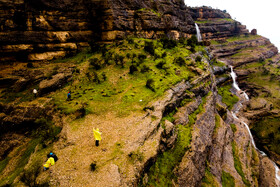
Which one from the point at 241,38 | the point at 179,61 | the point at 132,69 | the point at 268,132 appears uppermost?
the point at 241,38

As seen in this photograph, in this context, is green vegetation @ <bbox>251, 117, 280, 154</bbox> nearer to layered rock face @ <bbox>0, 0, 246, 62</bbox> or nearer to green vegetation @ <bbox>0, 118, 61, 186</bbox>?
layered rock face @ <bbox>0, 0, 246, 62</bbox>

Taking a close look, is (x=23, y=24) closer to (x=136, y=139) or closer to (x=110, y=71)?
(x=110, y=71)

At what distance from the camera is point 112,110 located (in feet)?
56.2

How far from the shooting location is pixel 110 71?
25.3 meters

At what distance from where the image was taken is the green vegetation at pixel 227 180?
1901 centimetres

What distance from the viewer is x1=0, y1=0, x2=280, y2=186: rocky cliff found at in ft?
39.6

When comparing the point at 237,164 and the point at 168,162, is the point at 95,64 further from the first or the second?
the point at 237,164

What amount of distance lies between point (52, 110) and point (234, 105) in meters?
57.6

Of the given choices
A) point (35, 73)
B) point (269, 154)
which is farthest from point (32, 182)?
point (269, 154)

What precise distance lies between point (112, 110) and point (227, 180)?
21.1 meters

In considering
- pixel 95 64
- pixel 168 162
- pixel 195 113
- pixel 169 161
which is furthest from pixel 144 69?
pixel 168 162

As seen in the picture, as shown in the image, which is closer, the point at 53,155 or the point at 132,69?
the point at 53,155

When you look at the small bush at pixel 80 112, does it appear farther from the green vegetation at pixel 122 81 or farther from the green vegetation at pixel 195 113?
the green vegetation at pixel 195 113

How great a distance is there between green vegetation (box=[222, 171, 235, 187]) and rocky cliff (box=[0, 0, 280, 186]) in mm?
166
